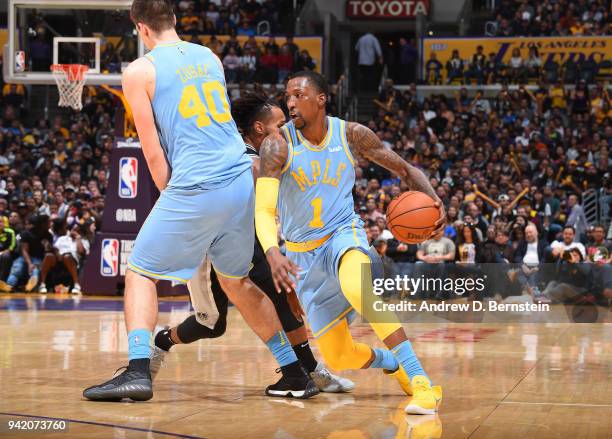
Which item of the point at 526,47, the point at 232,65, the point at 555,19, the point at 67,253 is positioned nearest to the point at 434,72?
the point at 526,47

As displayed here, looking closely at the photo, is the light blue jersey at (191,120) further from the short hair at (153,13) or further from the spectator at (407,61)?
the spectator at (407,61)

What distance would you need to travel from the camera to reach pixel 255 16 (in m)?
26.1

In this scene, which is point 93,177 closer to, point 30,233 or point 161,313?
point 30,233

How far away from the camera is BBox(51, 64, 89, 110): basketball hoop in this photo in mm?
14117

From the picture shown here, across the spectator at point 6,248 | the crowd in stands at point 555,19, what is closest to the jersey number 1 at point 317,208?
the spectator at point 6,248

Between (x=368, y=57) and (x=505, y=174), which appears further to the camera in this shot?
(x=368, y=57)

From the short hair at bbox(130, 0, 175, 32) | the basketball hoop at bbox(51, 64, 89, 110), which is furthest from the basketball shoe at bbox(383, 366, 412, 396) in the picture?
the basketball hoop at bbox(51, 64, 89, 110)

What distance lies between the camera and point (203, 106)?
16.3 ft

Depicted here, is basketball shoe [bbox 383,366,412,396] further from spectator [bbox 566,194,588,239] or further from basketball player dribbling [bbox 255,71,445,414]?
spectator [bbox 566,194,588,239]

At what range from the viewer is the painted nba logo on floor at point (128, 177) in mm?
14203

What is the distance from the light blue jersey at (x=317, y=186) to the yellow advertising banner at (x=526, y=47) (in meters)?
18.7

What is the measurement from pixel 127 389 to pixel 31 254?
37.0 ft

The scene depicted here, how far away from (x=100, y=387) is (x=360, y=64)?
21.6 metres

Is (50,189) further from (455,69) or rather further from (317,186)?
(317,186)
